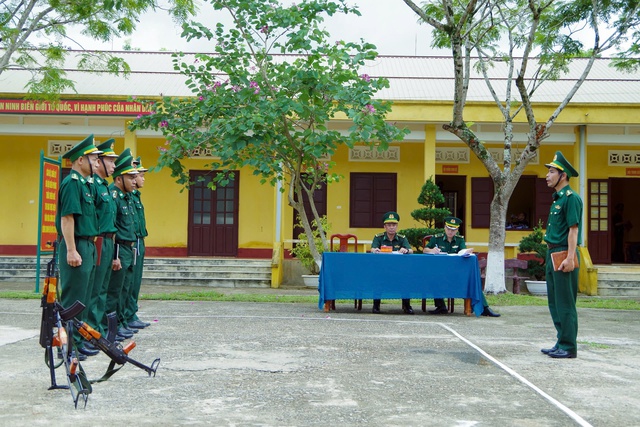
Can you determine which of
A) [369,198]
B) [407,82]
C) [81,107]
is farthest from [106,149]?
[407,82]

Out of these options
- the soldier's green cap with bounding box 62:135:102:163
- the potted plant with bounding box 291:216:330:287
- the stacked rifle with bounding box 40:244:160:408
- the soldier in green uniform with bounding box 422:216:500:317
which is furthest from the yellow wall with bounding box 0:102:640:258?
the stacked rifle with bounding box 40:244:160:408

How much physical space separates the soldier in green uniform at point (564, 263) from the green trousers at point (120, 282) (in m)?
4.50

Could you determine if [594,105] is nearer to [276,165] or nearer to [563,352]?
[276,165]

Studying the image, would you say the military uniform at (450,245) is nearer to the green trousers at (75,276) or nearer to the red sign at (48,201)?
the green trousers at (75,276)

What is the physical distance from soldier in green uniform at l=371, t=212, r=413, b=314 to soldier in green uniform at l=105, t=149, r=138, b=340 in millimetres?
4120

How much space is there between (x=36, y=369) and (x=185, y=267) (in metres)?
12.0

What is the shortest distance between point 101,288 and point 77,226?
3.52 ft

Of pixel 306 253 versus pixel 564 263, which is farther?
pixel 306 253

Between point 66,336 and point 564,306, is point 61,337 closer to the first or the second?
point 66,336

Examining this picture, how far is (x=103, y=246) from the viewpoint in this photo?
7.33 metres

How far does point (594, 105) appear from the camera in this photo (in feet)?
58.7

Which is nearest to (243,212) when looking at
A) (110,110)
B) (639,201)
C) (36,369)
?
(110,110)

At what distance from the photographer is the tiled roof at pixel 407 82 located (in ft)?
63.2

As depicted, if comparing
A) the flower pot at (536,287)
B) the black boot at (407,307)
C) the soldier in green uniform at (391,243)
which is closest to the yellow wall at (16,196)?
the soldier in green uniform at (391,243)
